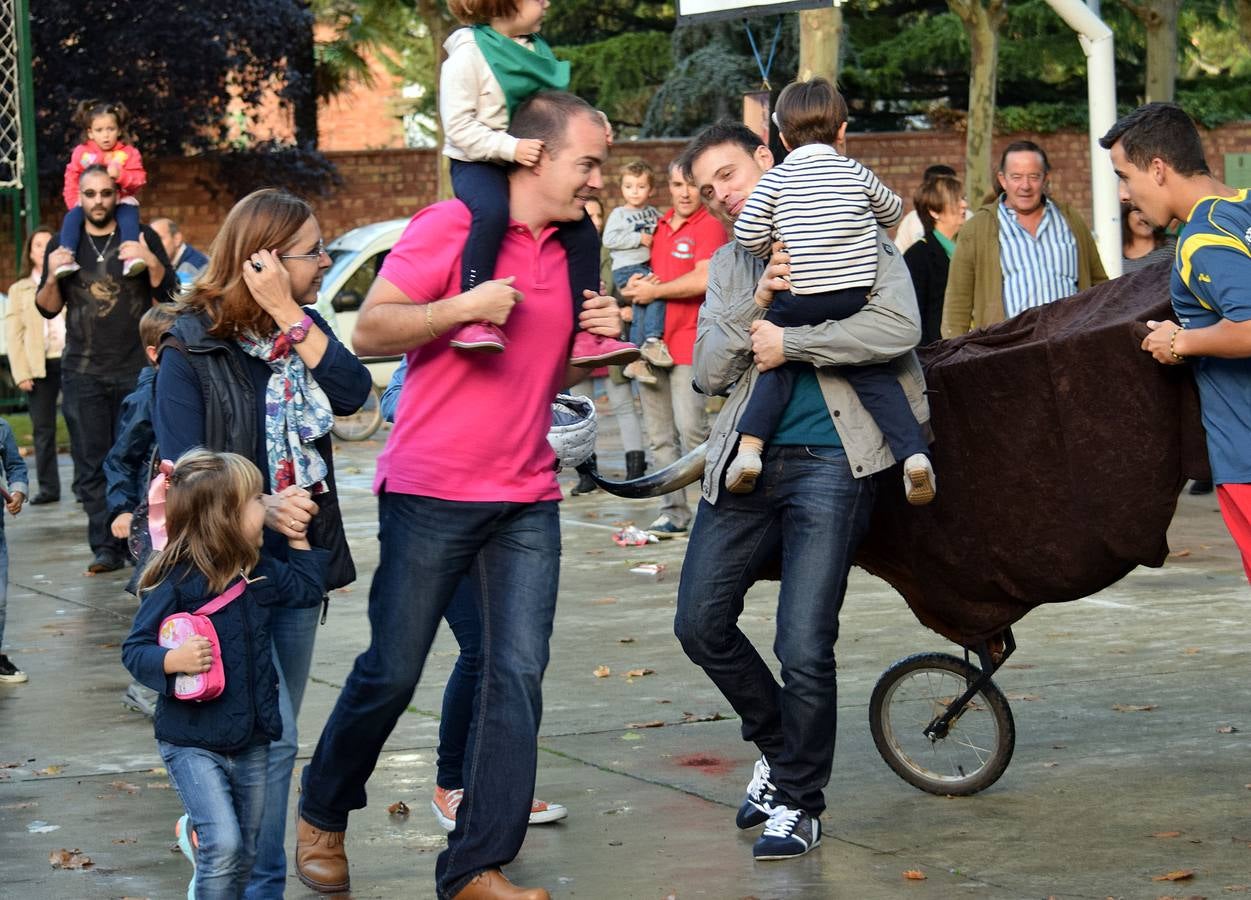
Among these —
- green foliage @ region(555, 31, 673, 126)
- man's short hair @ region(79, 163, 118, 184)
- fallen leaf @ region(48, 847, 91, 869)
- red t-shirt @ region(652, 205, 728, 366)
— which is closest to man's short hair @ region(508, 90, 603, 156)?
fallen leaf @ region(48, 847, 91, 869)

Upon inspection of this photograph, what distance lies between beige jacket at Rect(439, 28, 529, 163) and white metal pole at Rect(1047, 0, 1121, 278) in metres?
8.16

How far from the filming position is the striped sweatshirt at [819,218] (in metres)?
5.50

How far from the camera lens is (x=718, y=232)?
11844mm

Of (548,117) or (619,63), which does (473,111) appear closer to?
(548,117)

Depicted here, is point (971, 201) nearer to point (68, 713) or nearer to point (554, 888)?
point (68, 713)

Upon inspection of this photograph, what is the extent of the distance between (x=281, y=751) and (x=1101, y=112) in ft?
32.4

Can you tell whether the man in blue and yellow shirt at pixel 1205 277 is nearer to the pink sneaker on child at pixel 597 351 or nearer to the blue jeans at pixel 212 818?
the pink sneaker on child at pixel 597 351

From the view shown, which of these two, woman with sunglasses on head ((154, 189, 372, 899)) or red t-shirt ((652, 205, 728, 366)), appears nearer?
woman with sunglasses on head ((154, 189, 372, 899))

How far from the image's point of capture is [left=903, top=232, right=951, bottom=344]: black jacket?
10.9m

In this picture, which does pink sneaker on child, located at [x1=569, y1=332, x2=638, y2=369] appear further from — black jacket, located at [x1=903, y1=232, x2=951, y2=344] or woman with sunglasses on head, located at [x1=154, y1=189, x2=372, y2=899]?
black jacket, located at [x1=903, y1=232, x2=951, y2=344]

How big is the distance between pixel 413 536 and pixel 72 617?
545 cm

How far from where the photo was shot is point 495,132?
16.2ft

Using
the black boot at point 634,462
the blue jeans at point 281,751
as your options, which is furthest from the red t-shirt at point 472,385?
the black boot at point 634,462

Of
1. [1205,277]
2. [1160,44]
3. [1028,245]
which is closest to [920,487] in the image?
[1205,277]
